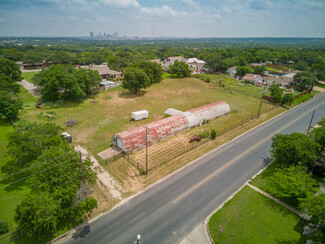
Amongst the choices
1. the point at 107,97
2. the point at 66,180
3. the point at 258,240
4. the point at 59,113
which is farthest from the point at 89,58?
the point at 258,240

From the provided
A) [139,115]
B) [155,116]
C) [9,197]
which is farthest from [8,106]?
[155,116]

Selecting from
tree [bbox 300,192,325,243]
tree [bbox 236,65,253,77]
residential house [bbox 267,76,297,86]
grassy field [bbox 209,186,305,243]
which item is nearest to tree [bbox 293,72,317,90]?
residential house [bbox 267,76,297,86]

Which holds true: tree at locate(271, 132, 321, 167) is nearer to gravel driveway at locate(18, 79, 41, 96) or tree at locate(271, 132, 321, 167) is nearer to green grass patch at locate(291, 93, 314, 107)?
green grass patch at locate(291, 93, 314, 107)

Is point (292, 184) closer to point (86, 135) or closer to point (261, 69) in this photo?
point (86, 135)

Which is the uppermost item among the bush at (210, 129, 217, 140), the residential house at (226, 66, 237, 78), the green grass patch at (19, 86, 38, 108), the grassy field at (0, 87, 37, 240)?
the residential house at (226, 66, 237, 78)

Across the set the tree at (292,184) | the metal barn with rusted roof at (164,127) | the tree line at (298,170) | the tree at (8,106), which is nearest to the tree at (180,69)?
the metal barn with rusted roof at (164,127)

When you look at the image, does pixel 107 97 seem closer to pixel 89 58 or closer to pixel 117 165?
pixel 117 165

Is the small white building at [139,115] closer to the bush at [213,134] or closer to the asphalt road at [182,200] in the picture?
the bush at [213,134]
